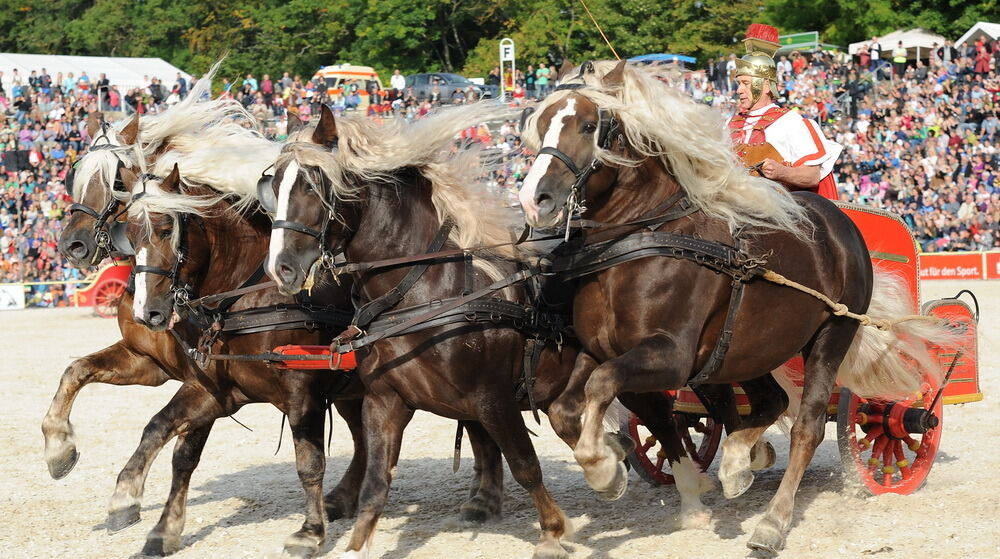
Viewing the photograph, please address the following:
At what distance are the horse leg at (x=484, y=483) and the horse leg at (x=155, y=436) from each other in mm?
1476

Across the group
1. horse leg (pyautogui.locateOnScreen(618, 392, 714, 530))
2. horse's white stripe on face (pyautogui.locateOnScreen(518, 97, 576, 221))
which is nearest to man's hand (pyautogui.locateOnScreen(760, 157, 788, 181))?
horse leg (pyautogui.locateOnScreen(618, 392, 714, 530))

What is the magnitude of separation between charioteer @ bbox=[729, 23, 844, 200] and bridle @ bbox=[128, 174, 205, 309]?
2.95 metres

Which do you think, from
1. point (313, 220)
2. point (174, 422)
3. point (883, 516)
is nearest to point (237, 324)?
point (174, 422)

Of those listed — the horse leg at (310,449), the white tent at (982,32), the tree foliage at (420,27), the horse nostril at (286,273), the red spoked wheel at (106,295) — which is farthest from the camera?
the tree foliage at (420,27)

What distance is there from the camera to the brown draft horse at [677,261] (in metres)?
4.84

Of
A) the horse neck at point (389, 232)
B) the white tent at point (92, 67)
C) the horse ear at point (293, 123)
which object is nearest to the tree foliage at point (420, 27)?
the white tent at point (92, 67)

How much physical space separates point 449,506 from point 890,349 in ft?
9.16

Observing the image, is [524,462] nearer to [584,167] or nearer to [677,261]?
[677,261]

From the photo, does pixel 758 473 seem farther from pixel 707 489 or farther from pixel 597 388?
pixel 597 388

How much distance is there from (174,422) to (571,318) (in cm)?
229

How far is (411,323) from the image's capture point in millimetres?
5258

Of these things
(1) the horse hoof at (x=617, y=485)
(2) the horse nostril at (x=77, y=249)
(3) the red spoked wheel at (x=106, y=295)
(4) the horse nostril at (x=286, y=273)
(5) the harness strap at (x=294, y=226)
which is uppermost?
(5) the harness strap at (x=294, y=226)

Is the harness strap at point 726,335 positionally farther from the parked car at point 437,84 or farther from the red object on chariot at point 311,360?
the parked car at point 437,84

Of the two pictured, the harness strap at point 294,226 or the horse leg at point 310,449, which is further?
the horse leg at point 310,449
